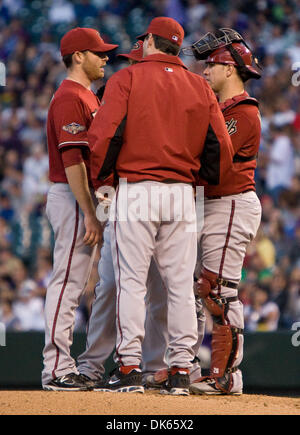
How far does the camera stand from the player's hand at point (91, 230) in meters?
4.90

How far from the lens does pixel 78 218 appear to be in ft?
16.3

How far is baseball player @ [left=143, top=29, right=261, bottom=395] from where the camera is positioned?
502 cm

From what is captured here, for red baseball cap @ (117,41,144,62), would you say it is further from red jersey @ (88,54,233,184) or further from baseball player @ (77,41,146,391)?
red jersey @ (88,54,233,184)

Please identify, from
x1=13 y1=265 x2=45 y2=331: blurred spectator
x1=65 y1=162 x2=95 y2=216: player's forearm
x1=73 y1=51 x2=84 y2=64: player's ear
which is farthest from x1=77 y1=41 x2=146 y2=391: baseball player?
x1=13 y1=265 x2=45 y2=331: blurred spectator

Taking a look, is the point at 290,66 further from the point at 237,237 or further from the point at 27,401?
the point at 27,401

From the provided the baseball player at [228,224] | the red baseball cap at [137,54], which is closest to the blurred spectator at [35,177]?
the red baseball cap at [137,54]

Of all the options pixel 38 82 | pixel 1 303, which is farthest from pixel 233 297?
pixel 38 82

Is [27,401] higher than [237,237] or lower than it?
lower

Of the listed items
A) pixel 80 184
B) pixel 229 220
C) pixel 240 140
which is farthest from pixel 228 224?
pixel 80 184

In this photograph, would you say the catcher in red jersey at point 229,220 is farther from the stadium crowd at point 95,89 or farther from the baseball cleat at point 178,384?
the stadium crowd at point 95,89

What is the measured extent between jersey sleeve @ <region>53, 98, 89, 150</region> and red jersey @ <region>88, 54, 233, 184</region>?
0.30m

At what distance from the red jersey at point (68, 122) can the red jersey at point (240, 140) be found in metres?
0.83

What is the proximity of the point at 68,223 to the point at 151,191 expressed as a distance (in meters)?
0.64

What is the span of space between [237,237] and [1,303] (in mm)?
5332
